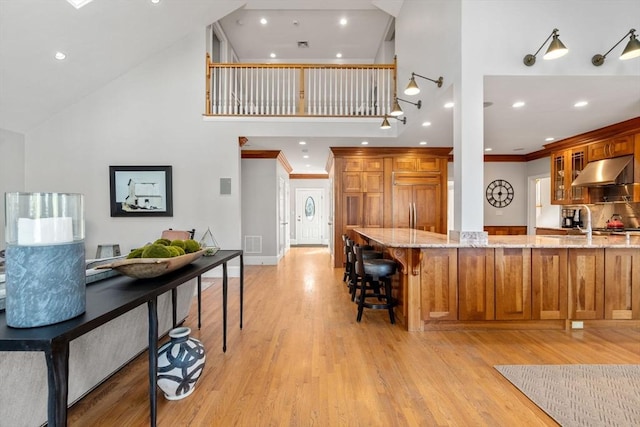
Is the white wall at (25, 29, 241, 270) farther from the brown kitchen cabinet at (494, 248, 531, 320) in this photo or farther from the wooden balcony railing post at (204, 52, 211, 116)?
the brown kitchen cabinet at (494, 248, 531, 320)

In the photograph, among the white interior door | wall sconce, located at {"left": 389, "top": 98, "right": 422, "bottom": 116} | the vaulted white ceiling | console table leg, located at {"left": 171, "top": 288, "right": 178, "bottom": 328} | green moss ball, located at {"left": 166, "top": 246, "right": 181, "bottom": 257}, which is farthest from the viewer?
the white interior door

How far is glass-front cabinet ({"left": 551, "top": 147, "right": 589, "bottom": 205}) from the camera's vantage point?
234 inches

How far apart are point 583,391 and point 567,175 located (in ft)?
18.7

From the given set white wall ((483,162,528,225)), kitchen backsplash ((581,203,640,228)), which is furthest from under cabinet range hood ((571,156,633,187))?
white wall ((483,162,528,225))

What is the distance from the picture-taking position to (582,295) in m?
3.12

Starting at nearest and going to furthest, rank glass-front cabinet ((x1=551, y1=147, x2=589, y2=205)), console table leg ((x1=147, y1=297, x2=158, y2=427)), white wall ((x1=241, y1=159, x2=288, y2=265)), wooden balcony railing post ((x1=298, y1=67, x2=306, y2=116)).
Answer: console table leg ((x1=147, y1=297, x2=158, y2=427)), wooden balcony railing post ((x1=298, y1=67, x2=306, y2=116)), glass-front cabinet ((x1=551, y1=147, x2=589, y2=205)), white wall ((x1=241, y1=159, x2=288, y2=265))

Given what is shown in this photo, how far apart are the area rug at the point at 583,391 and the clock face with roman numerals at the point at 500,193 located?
6183 mm

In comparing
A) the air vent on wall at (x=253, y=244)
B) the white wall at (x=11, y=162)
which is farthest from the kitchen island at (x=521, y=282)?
the white wall at (x=11, y=162)

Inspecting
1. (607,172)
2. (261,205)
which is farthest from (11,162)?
(607,172)

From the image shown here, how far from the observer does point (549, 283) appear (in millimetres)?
3109

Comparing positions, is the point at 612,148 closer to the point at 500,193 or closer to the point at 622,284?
the point at 500,193

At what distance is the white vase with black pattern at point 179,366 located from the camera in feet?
6.25

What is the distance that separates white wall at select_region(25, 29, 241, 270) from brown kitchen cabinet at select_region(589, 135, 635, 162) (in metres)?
6.34

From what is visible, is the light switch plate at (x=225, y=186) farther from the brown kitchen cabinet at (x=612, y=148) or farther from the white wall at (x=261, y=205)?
the brown kitchen cabinet at (x=612, y=148)
